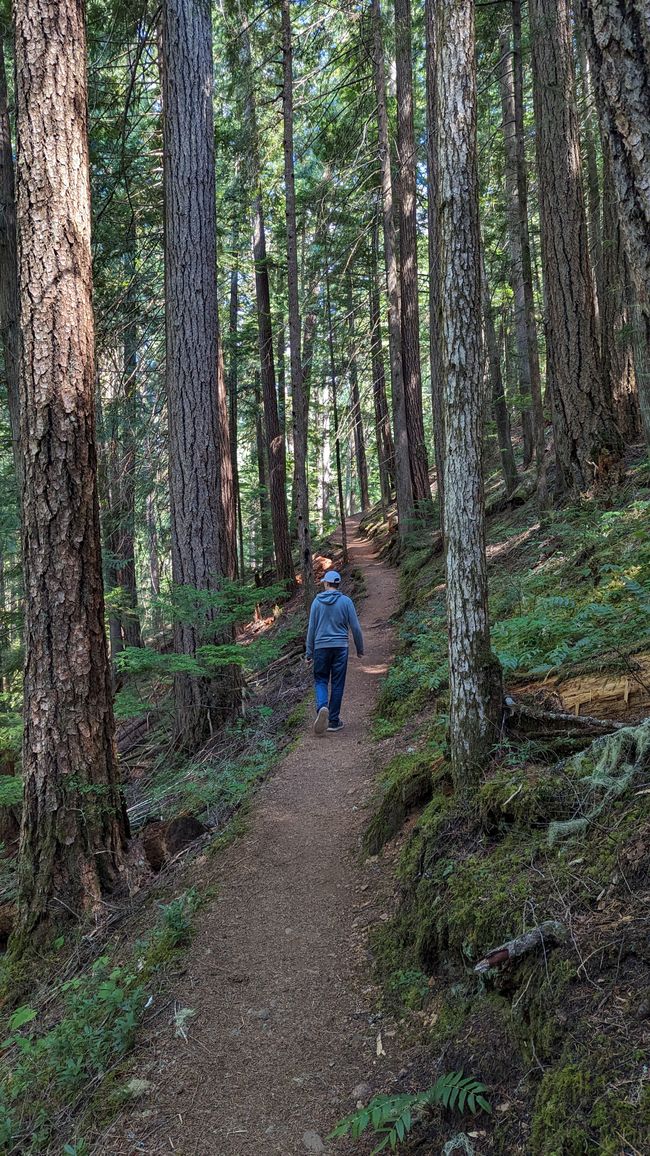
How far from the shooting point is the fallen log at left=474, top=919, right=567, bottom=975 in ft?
8.45

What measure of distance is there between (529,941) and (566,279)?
8197mm

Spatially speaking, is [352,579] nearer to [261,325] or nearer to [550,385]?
[261,325]

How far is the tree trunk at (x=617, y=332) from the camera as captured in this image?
8635 millimetres

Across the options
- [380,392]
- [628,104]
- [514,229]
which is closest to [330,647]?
[628,104]

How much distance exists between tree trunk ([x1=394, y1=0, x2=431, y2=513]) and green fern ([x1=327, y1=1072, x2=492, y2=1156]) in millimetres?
14001

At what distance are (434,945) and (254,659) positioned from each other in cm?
442

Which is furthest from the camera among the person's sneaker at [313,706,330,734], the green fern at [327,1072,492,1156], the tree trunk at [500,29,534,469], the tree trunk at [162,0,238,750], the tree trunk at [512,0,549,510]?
the tree trunk at [500,29,534,469]

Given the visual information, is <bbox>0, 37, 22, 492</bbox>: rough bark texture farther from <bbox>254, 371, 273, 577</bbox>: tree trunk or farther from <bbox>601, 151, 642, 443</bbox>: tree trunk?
<bbox>254, 371, 273, 577</bbox>: tree trunk

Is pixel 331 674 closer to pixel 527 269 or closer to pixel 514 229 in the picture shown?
pixel 527 269

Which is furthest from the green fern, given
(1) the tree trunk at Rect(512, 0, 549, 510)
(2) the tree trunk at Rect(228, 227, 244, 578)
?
(2) the tree trunk at Rect(228, 227, 244, 578)

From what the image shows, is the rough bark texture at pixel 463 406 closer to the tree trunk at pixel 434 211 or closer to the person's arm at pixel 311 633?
the tree trunk at pixel 434 211

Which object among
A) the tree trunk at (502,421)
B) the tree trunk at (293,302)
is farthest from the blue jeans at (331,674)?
the tree trunk at (502,421)

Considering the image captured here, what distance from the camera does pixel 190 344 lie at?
802cm

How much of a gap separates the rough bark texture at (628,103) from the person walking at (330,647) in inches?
231
